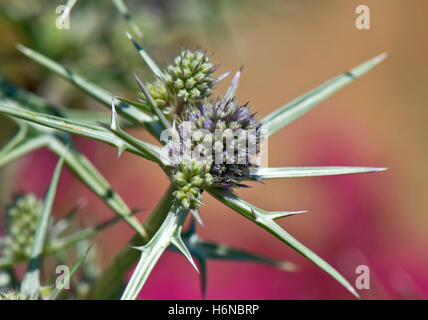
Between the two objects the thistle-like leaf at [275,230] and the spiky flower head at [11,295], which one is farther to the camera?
the spiky flower head at [11,295]

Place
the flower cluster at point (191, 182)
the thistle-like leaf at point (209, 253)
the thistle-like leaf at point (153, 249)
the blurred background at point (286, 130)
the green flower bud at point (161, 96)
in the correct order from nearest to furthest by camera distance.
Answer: the thistle-like leaf at point (153, 249) < the flower cluster at point (191, 182) < the green flower bud at point (161, 96) < the thistle-like leaf at point (209, 253) < the blurred background at point (286, 130)

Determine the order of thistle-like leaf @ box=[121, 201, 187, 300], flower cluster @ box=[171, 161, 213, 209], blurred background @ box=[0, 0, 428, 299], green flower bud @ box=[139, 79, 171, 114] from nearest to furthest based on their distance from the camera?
thistle-like leaf @ box=[121, 201, 187, 300] < flower cluster @ box=[171, 161, 213, 209] < green flower bud @ box=[139, 79, 171, 114] < blurred background @ box=[0, 0, 428, 299]

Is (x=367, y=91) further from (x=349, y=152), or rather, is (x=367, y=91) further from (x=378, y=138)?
(x=349, y=152)

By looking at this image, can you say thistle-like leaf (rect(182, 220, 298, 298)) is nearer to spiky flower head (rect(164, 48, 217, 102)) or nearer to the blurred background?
spiky flower head (rect(164, 48, 217, 102))

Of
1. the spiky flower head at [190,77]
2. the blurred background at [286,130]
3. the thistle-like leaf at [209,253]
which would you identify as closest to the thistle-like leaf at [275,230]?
the spiky flower head at [190,77]

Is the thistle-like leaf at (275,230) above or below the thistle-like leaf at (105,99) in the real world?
below

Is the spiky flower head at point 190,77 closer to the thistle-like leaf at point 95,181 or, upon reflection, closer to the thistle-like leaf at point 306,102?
the thistle-like leaf at point 306,102

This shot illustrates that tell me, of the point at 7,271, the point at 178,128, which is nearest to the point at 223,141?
the point at 178,128

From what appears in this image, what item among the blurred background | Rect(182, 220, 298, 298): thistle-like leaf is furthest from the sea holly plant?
the blurred background
